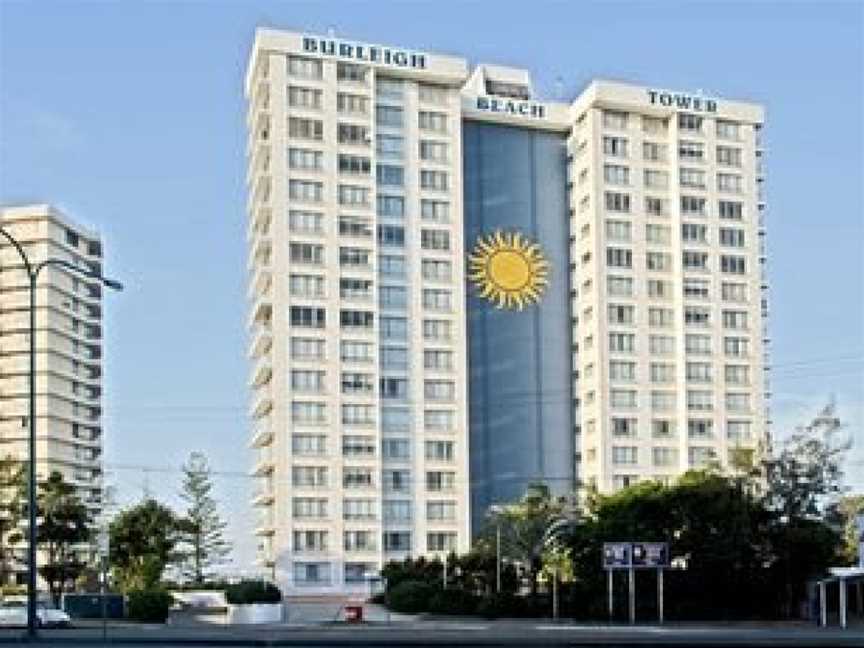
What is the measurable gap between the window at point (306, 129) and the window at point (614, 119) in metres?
28.7

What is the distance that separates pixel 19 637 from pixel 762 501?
59513mm

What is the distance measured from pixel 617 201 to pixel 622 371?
51.4 ft

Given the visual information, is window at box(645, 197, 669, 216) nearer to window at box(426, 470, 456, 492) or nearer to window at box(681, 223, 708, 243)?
window at box(681, 223, 708, 243)

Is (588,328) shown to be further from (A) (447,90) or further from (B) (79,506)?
(B) (79,506)

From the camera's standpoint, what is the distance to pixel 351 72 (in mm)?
138750

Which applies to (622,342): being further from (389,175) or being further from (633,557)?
(633,557)

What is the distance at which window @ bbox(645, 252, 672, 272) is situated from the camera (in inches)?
5906

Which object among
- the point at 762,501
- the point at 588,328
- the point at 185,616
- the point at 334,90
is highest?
the point at 334,90

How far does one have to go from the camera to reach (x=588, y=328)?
5822 inches

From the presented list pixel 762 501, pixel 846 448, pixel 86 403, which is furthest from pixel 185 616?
pixel 86 403

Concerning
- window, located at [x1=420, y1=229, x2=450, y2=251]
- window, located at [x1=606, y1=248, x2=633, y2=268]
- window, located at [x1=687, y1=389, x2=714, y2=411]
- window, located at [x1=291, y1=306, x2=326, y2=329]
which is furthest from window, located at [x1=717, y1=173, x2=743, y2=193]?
window, located at [x1=291, y1=306, x2=326, y2=329]

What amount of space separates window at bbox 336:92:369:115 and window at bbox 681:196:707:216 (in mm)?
31933

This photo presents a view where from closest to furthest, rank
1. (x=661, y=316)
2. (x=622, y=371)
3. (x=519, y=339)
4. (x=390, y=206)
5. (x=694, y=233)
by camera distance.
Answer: (x=390, y=206)
(x=622, y=371)
(x=519, y=339)
(x=661, y=316)
(x=694, y=233)

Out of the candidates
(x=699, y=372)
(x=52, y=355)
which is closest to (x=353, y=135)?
(x=699, y=372)
